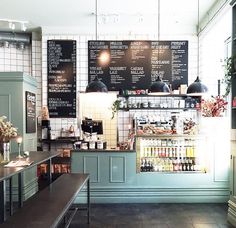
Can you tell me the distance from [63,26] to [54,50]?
578 millimetres

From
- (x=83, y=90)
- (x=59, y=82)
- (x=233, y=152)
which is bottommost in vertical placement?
(x=233, y=152)

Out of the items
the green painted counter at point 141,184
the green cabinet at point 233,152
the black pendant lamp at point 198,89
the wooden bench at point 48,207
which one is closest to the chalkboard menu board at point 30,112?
the green painted counter at point 141,184

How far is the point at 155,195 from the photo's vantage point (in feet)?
18.7

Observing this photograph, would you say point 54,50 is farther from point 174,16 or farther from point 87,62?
point 174,16

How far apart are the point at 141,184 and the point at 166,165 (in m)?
0.56

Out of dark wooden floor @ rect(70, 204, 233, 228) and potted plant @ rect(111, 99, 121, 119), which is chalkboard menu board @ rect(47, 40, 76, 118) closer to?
potted plant @ rect(111, 99, 121, 119)

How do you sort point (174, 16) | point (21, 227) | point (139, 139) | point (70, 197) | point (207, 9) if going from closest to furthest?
point (21, 227)
point (70, 197)
point (139, 139)
point (207, 9)
point (174, 16)

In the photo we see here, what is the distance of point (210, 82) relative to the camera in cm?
711

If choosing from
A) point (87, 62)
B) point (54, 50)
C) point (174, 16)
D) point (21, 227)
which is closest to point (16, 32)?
point (54, 50)

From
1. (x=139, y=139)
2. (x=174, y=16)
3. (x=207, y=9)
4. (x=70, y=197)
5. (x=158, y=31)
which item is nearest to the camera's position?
(x=70, y=197)

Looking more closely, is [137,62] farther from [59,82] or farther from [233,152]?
[233,152]

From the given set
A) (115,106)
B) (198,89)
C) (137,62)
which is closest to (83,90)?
(115,106)

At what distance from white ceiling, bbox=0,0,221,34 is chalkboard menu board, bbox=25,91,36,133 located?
167 cm

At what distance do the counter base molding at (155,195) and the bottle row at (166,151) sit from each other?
58 cm
